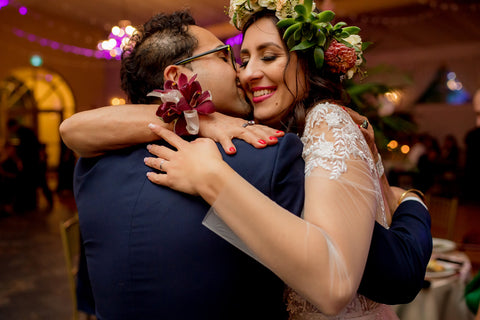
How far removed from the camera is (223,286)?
1.00m

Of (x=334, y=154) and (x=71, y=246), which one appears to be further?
(x=71, y=246)

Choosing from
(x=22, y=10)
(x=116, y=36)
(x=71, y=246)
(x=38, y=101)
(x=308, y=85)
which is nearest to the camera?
(x=308, y=85)

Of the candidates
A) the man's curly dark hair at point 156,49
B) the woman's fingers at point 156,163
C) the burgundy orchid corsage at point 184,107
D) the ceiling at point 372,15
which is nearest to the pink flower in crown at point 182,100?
the burgundy orchid corsage at point 184,107

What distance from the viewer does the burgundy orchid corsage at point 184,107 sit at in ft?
3.62

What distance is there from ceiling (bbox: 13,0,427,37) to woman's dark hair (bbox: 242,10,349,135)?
6492 millimetres

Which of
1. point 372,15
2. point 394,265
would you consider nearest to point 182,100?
point 394,265

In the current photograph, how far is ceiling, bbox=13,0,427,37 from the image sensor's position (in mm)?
8211

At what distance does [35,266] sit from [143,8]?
21.2 feet

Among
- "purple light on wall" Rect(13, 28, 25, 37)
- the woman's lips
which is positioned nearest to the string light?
"purple light on wall" Rect(13, 28, 25, 37)

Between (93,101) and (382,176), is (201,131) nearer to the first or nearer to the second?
(382,176)

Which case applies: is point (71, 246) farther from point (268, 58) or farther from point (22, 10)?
point (22, 10)

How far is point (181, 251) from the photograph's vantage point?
0.98m

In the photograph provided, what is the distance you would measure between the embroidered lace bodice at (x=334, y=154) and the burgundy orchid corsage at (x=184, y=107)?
1.07ft

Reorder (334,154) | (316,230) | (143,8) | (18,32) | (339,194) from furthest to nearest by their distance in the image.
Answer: (18,32) → (143,8) → (334,154) → (339,194) → (316,230)
